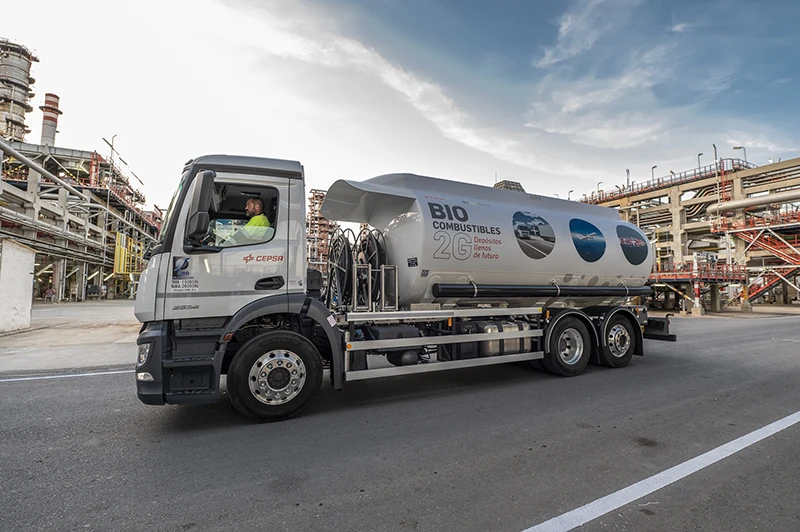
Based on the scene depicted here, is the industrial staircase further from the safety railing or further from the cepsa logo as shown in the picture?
the cepsa logo

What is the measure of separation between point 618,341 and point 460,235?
4.14m

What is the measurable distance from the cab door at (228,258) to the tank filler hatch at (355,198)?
4.17ft

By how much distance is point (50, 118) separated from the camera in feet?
147

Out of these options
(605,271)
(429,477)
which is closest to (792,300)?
(605,271)

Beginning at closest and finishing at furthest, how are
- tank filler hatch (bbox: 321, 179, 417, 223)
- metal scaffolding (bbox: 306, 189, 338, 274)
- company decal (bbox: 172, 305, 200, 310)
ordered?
company decal (bbox: 172, 305, 200, 310) < tank filler hatch (bbox: 321, 179, 417, 223) < metal scaffolding (bbox: 306, 189, 338, 274)

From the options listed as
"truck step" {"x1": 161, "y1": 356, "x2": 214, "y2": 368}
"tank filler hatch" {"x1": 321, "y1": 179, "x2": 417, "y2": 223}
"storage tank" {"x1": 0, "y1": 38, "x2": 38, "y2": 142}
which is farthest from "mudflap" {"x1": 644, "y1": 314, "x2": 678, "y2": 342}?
"storage tank" {"x1": 0, "y1": 38, "x2": 38, "y2": 142}

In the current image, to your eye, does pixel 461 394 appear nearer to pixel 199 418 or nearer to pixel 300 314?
pixel 300 314

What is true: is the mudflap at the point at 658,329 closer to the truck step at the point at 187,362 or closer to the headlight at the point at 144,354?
the truck step at the point at 187,362

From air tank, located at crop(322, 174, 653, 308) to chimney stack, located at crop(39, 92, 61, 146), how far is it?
55.4 m

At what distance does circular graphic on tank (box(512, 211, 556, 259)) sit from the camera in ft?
21.9

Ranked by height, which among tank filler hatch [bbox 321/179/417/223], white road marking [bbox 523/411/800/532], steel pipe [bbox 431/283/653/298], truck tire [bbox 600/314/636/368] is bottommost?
white road marking [bbox 523/411/800/532]

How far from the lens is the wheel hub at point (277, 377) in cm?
440

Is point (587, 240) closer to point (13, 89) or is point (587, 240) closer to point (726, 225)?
point (726, 225)

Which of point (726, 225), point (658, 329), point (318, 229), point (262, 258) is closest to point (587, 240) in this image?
point (658, 329)
